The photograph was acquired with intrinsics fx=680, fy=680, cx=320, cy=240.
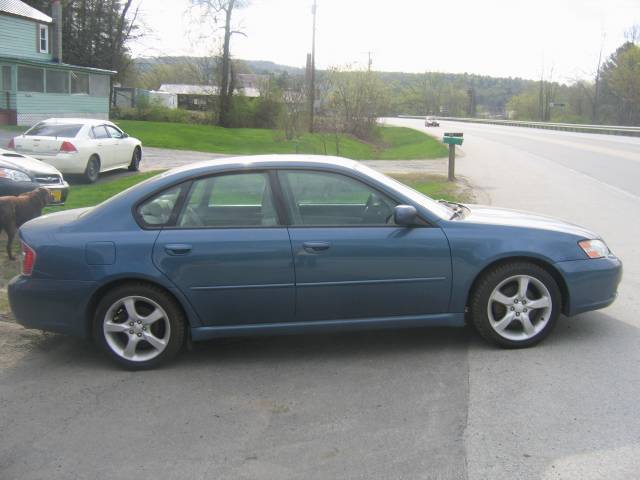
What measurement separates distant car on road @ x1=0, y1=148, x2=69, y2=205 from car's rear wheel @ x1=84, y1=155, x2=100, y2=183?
4141 millimetres

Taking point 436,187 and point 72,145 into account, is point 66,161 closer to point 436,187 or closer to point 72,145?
point 72,145

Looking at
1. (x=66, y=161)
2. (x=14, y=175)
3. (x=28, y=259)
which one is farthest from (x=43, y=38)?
(x=28, y=259)

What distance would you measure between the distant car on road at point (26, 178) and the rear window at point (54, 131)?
4071mm

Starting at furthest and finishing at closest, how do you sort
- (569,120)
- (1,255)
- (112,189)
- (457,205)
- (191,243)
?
(569,120), (112,189), (1,255), (457,205), (191,243)

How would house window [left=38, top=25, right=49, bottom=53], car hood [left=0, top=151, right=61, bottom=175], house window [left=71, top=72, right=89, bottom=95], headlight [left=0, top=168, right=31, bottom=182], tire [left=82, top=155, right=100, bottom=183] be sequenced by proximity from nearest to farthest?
headlight [left=0, top=168, right=31, bottom=182], car hood [left=0, top=151, right=61, bottom=175], tire [left=82, top=155, right=100, bottom=183], house window [left=71, top=72, right=89, bottom=95], house window [left=38, top=25, right=49, bottom=53]

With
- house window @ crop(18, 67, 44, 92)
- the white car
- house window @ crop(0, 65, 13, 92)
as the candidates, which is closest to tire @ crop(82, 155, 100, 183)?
the white car

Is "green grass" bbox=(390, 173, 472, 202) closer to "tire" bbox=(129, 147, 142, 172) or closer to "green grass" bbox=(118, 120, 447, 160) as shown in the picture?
"tire" bbox=(129, 147, 142, 172)

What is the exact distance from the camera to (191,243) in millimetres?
4770

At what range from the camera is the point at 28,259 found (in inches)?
195

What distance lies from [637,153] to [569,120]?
239ft

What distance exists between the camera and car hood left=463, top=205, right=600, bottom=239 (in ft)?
17.0

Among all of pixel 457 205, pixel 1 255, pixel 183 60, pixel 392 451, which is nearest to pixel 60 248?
pixel 392 451

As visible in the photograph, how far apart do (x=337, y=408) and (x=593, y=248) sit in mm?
2459

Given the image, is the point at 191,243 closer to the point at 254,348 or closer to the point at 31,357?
the point at 254,348
